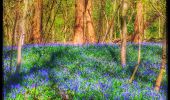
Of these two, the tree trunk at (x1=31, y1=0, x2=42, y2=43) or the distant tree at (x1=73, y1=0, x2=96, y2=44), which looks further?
the tree trunk at (x1=31, y1=0, x2=42, y2=43)

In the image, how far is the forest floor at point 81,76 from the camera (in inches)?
356

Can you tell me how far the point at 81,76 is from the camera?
11.1 meters

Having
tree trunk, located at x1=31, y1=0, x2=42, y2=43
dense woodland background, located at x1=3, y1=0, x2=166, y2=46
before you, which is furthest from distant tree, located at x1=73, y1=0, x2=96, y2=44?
tree trunk, located at x1=31, y1=0, x2=42, y2=43

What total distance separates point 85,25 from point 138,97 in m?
13.9

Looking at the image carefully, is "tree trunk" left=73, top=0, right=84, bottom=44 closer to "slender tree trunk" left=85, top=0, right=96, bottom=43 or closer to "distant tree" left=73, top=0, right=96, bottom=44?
"distant tree" left=73, top=0, right=96, bottom=44

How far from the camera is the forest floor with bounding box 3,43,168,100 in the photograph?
29.6 ft

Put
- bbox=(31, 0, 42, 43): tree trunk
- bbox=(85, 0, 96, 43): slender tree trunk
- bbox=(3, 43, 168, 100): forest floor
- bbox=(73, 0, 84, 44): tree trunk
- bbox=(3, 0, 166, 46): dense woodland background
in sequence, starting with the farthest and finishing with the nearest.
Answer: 1. bbox=(31, 0, 42, 43): tree trunk
2. bbox=(85, 0, 96, 43): slender tree trunk
3. bbox=(73, 0, 84, 44): tree trunk
4. bbox=(3, 0, 166, 46): dense woodland background
5. bbox=(3, 43, 168, 100): forest floor

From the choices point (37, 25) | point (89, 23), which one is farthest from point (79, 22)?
point (37, 25)

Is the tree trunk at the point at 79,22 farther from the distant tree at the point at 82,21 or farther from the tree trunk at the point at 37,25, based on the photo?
the tree trunk at the point at 37,25

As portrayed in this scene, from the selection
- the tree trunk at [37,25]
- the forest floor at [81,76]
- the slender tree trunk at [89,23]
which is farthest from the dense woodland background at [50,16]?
the forest floor at [81,76]

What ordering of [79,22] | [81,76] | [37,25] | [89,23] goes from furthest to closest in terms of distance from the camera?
[37,25] < [89,23] < [79,22] < [81,76]

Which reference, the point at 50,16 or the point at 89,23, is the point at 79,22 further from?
the point at 50,16

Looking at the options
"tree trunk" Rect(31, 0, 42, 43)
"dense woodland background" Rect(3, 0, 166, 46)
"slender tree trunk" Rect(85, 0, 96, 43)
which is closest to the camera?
"dense woodland background" Rect(3, 0, 166, 46)

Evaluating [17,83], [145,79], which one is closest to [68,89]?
[17,83]
